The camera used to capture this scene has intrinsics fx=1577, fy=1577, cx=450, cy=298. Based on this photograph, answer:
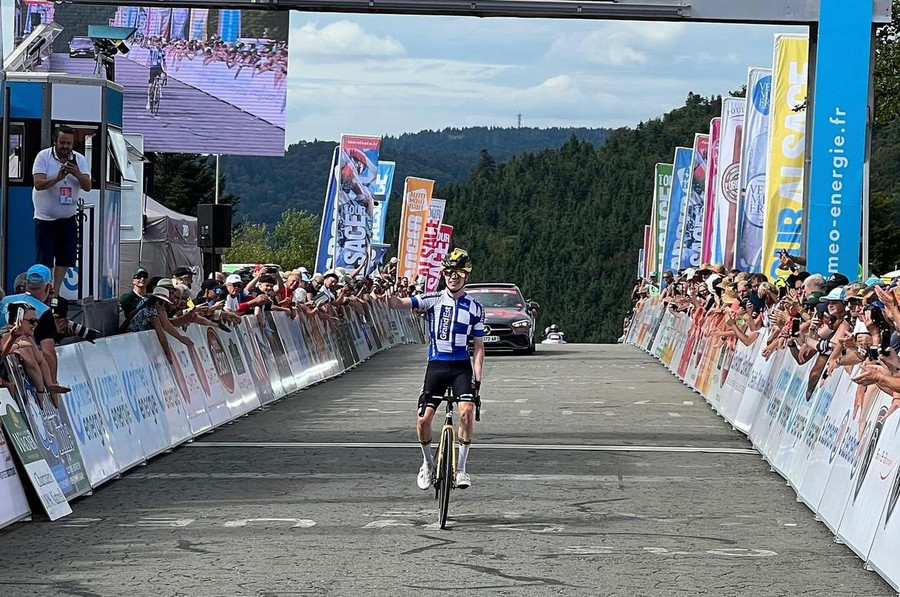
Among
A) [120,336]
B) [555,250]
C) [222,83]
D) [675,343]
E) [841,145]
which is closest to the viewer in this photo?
[120,336]

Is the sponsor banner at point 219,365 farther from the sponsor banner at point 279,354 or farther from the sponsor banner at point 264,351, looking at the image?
the sponsor banner at point 279,354

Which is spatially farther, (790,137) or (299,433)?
(790,137)

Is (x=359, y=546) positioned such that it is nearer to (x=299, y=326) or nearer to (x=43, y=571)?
(x=43, y=571)

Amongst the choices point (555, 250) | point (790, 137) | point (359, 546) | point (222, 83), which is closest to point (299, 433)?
point (359, 546)

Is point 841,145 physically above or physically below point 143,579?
above

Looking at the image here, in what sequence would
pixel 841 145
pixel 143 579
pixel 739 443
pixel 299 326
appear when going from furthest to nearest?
pixel 299 326
pixel 841 145
pixel 739 443
pixel 143 579

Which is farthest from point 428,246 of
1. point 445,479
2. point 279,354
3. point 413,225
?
point 445,479

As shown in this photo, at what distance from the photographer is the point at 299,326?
25.6m

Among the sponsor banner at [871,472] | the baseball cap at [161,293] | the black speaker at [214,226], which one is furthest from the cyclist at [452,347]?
the black speaker at [214,226]

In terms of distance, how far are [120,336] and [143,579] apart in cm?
588

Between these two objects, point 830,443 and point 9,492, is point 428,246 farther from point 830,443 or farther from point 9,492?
point 9,492

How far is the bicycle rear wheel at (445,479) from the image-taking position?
10.6 metres

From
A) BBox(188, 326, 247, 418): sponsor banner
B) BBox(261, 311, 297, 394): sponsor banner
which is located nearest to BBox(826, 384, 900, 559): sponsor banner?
BBox(188, 326, 247, 418): sponsor banner

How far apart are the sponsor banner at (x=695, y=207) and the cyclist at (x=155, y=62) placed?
14.9m
